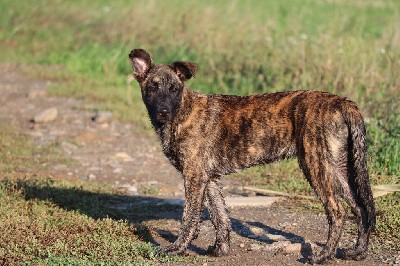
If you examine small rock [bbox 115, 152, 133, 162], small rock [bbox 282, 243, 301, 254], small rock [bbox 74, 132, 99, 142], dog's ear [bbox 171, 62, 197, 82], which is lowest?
small rock [bbox 282, 243, 301, 254]

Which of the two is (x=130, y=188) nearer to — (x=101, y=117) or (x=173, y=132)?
(x=173, y=132)

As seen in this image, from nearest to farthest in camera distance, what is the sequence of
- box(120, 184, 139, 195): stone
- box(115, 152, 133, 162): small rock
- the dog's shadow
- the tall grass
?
the dog's shadow
box(120, 184, 139, 195): stone
box(115, 152, 133, 162): small rock
the tall grass

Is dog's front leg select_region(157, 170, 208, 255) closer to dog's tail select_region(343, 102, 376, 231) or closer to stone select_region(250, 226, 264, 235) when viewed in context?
stone select_region(250, 226, 264, 235)

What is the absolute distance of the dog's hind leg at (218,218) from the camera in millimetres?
7250

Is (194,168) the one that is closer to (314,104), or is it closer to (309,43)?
(314,104)

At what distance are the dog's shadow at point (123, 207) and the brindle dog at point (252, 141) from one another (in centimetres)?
71

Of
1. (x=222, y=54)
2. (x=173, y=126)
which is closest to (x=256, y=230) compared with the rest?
(x=173, y=126)

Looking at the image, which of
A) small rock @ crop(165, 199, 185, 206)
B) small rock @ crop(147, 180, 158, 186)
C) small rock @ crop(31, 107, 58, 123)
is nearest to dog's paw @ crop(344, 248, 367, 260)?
small rock @ crop(165, 199, 185, 206)

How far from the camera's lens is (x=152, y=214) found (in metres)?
8.67

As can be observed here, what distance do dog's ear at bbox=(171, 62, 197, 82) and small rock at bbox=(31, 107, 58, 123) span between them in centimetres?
587

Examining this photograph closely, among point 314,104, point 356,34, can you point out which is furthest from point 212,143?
point 356,34

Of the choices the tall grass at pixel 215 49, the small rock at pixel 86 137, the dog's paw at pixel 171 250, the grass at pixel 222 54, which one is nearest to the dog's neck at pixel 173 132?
the dog's paw at pixel 171 250

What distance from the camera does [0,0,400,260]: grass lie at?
10.5 meters

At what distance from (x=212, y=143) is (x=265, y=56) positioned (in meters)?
7.64
